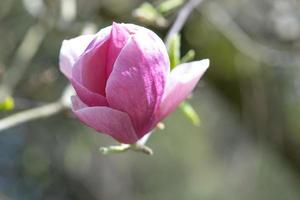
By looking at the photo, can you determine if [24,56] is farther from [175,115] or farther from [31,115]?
[175,115]

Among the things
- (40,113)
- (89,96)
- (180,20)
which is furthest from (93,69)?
(40,113)

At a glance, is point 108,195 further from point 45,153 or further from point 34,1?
point 34,1

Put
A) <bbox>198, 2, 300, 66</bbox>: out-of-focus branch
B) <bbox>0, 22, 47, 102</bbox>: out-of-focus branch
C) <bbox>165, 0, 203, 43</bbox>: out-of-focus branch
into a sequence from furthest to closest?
<bbox>198, 2, 300, 66</bbox>: out-of-focus branch < <bbox>0, 22, 47, 102</bbox>: out-of-focus branch < <bbox>165, 0, 203, 43</bbox>: out-of-focus branch

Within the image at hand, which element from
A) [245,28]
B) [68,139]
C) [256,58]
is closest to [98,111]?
[256,58]

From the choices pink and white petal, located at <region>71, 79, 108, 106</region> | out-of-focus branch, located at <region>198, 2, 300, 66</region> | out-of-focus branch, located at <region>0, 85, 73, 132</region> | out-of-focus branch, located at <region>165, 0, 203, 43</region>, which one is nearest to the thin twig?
out-of-focus branch, located at <region>0, 85, 73, 132</region>

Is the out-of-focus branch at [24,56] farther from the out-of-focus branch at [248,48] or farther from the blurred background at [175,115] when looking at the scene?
the out-of-focus branch at [248,48]

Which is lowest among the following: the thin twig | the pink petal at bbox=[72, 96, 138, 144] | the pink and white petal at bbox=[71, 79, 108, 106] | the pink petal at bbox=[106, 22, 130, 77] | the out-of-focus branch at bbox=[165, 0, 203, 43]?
the thin twig

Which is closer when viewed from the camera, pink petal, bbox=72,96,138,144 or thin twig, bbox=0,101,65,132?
pink petal, bbox=72,96,138,144

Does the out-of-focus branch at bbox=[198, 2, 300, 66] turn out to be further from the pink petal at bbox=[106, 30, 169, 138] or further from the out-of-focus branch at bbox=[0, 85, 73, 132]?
the pink petal at bbox=[106, 30, 169, 138]
